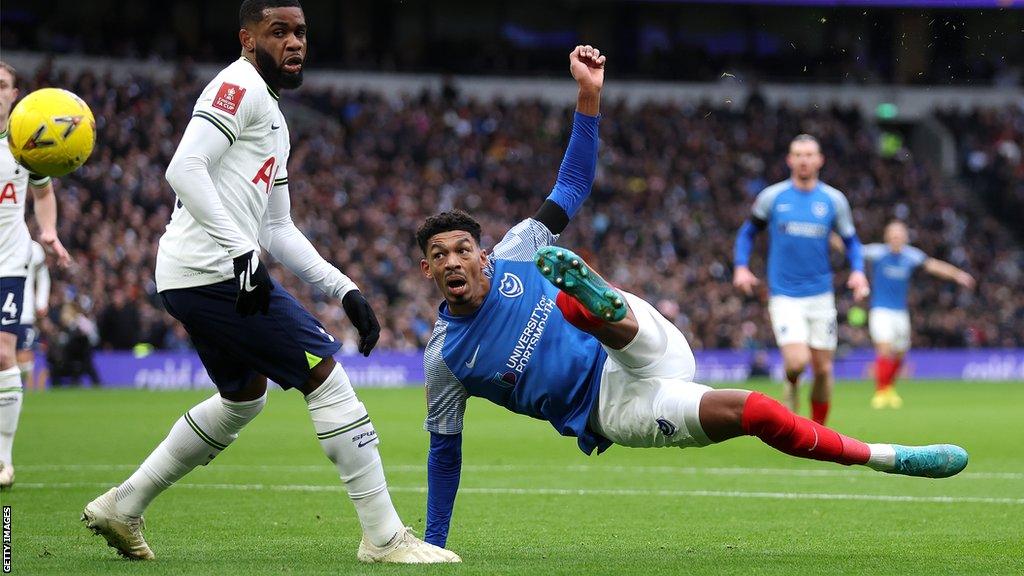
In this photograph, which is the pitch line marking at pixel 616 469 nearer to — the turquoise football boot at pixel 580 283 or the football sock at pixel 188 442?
the football sock at pixel 188 442

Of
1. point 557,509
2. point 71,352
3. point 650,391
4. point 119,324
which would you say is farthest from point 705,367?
point 650,391

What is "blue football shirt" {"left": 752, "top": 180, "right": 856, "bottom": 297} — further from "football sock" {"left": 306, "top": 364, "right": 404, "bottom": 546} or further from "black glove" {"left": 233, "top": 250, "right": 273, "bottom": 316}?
"black glove" {"left": 233, "top": 250, "right": 273, "bottom": 316}

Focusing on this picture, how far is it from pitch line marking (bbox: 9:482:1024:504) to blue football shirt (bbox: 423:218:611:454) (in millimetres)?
3088

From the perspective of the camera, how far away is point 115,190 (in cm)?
2695

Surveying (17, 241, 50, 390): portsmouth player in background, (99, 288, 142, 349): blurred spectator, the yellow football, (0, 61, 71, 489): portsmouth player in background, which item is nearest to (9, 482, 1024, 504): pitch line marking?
(0, 61, 71, 489): portsmouth player in background

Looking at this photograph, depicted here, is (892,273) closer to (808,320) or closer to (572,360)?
(808,320)

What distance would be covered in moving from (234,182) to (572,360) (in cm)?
178

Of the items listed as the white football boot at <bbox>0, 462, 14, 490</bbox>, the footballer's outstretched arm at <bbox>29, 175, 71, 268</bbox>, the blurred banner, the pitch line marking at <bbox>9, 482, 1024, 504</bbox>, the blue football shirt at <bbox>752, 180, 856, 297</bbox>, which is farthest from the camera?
the blurred banner

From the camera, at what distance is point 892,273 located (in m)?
21.8

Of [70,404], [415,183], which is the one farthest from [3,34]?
[70,404]

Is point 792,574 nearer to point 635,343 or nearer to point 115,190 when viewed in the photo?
point 635,343

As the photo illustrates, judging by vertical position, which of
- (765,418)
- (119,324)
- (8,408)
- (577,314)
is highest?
(577,314)

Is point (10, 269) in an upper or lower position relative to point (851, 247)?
lower

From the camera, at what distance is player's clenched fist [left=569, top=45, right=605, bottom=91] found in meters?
6.58
